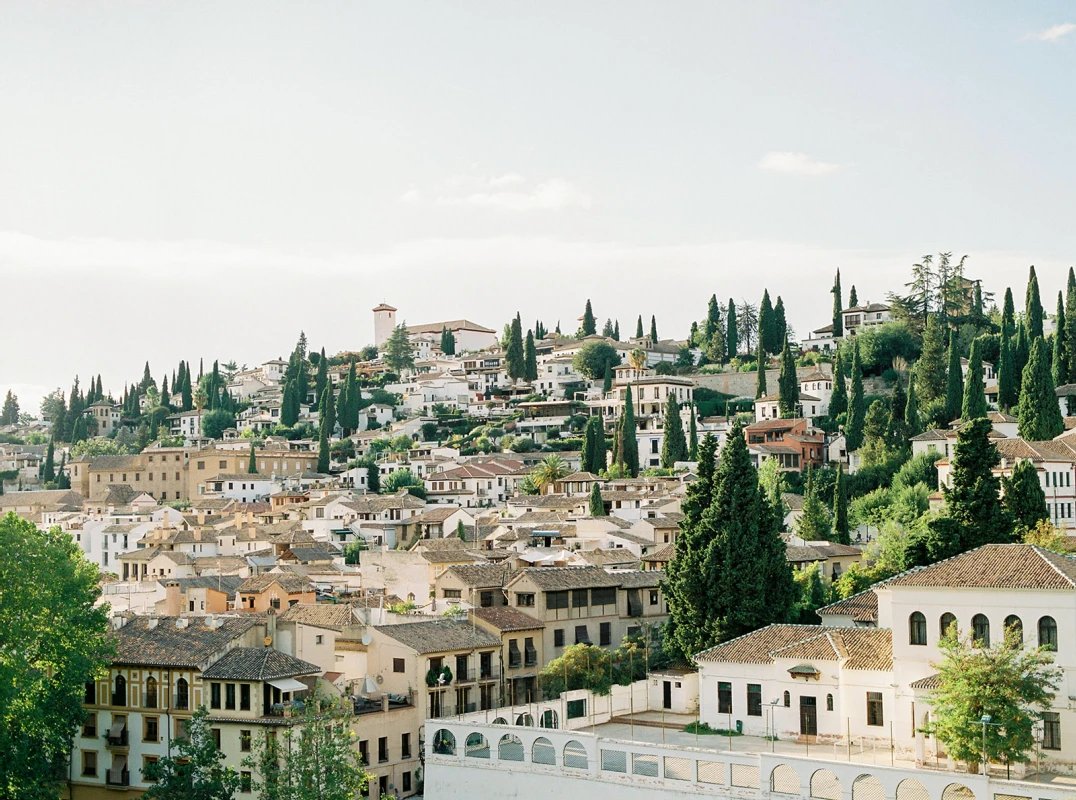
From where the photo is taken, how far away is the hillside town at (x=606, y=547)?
1529 inches

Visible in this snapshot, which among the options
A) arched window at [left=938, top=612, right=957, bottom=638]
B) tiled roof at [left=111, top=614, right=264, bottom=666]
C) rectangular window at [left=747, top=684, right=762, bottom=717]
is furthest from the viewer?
tiled roof at [left=111, top=614, right=264, bottom=666]

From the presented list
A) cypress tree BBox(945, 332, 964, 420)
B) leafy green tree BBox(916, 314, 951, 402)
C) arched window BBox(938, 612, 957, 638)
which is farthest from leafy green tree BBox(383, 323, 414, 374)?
arched window BBox(938, 612, 957, 638)

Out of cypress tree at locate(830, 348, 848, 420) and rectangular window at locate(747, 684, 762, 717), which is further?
cypress tree at locate(830, 348, 848, 420)

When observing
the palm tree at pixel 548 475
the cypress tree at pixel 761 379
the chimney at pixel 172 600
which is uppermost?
the cypress tree at pixel 761 379

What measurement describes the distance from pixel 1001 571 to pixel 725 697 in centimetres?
970

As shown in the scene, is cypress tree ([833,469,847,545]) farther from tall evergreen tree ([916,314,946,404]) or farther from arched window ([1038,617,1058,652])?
arched window ([1038,617,1058,652])

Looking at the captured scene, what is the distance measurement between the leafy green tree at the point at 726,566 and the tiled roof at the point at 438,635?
6.53 metres

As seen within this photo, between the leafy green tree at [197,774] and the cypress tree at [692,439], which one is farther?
the cypress tree at [692,439]

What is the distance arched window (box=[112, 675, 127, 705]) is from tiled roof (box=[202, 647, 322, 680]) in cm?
395

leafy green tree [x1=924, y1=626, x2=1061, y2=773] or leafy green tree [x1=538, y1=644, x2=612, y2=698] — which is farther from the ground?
leafy green tree [x1=924, y1=626, x2=1061, y2=773]

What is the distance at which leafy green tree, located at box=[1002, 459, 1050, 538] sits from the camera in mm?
49719

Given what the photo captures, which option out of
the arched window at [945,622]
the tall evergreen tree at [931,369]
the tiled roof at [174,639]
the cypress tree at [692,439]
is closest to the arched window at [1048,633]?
the arched window at [945,622]

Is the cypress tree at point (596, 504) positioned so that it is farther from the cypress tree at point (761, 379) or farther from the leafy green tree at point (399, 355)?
the leafy green tree at point (399, 355)

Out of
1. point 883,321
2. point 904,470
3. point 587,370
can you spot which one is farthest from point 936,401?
point 587,370
